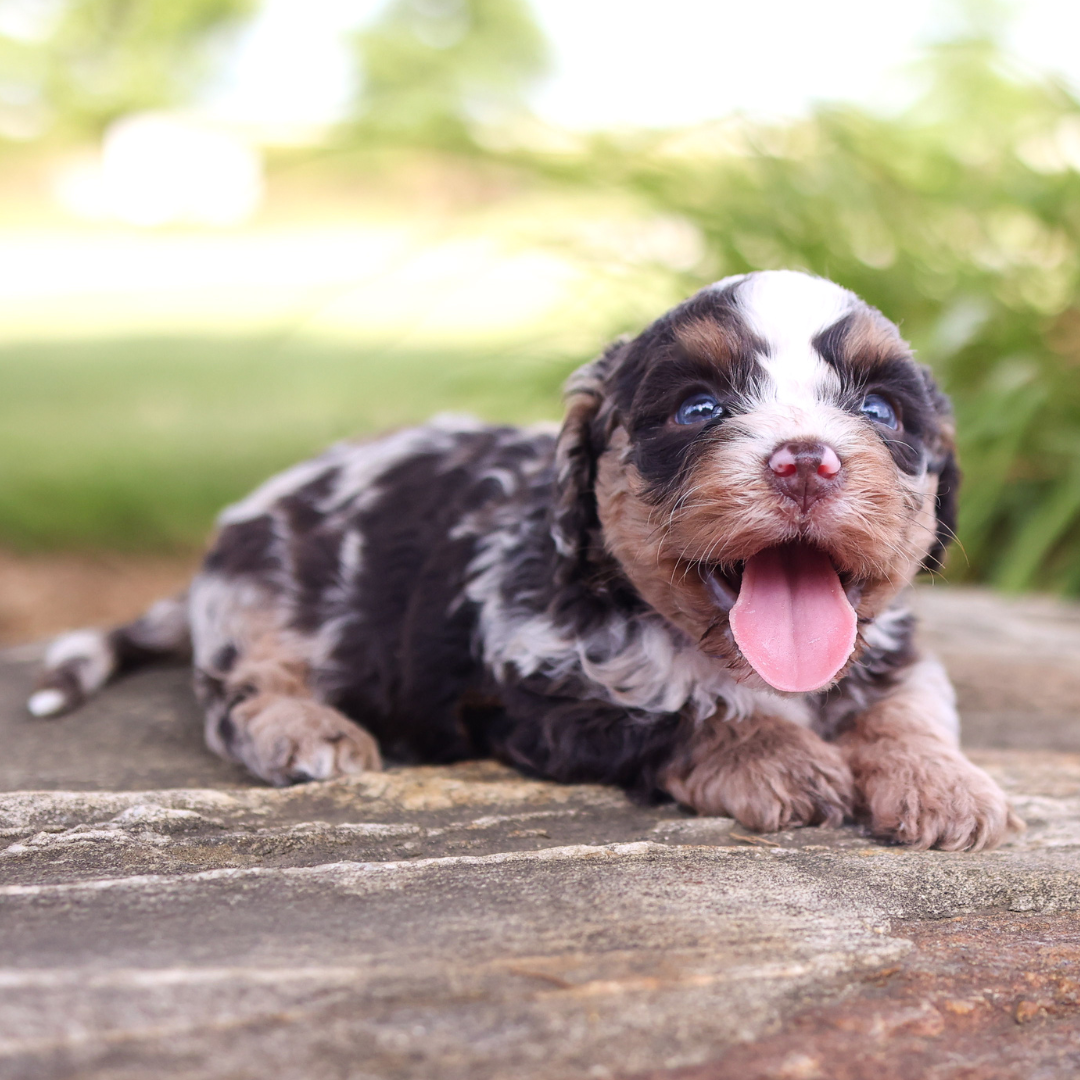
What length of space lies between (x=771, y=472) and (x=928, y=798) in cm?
105

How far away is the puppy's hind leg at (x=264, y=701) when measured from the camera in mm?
3746

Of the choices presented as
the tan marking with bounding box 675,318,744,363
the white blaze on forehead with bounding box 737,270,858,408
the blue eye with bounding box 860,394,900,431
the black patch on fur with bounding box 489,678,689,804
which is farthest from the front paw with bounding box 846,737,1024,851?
the tan marking with bounding box 675,318,744,363

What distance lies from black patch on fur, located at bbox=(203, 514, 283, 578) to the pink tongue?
2157 mm

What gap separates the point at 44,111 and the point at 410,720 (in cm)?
1214

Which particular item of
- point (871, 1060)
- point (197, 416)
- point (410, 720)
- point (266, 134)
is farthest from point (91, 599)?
point (871, 1060)

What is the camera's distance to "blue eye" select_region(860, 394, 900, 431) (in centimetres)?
323

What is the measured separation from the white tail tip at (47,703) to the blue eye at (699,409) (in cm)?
267

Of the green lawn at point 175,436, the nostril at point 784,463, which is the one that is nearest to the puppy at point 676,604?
the nostril at point 784,463

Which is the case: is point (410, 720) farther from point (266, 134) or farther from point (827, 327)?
point (266, 134)

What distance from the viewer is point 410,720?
398 cm

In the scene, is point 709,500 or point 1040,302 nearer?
point 709,500

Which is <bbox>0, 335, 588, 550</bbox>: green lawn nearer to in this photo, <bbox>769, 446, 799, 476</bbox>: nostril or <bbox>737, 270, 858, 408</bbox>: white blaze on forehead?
<bbox>737, 270, 858, 408</bbox>: white blaze on forehead

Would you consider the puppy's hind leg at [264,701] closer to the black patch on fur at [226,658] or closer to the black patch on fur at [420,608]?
the black patch on fur at [226,658]

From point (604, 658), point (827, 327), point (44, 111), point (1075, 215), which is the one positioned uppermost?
point (44, 111)
